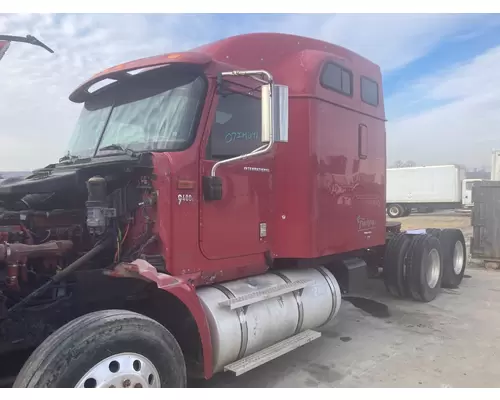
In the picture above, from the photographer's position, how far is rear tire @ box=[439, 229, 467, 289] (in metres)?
8.16

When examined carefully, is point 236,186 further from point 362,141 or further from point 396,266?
point 396,266

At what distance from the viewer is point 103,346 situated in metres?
2.84

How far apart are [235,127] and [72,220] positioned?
1617mm

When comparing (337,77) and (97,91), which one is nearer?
(97,91)

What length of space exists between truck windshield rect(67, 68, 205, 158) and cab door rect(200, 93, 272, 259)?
9.6 inches

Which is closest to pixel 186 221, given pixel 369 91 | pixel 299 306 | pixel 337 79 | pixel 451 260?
pixel 299 306

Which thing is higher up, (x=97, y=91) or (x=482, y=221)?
(x=97, y=91)

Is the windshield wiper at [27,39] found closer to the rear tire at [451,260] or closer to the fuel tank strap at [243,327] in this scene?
the fuel tank strap at [243,327]

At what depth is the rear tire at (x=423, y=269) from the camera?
7031 mm

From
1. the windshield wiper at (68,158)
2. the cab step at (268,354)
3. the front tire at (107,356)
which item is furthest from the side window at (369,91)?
the front tire at (107,356)

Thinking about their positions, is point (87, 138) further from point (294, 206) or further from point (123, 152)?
point (294, 206)

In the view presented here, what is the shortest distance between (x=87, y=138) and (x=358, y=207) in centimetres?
322

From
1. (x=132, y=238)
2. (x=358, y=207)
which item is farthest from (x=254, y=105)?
(x=358, y=207)

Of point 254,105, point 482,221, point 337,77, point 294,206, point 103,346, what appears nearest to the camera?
point 103,346
